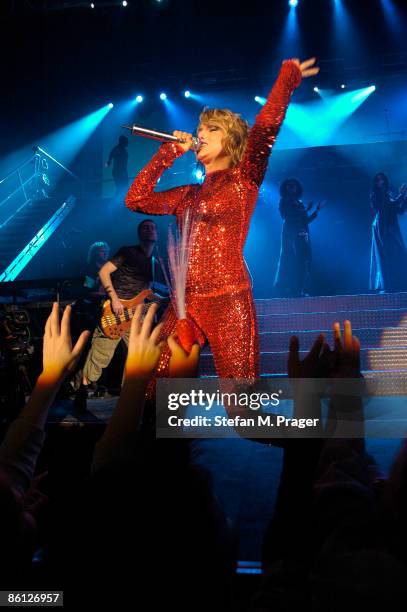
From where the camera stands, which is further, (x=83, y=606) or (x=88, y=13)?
(x=88, y=13)

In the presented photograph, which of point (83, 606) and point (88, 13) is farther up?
point (88, 13)

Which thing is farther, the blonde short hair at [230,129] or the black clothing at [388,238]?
the black clothing at [388,238]

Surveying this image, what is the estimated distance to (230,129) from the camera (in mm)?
2518

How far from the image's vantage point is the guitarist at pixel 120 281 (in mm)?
5172

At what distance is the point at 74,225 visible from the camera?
41.8 ft

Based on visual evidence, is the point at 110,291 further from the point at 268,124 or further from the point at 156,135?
the point at 268,124

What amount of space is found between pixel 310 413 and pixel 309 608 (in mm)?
787

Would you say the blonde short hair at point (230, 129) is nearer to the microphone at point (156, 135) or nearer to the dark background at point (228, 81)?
the microphone at point (156, 135)

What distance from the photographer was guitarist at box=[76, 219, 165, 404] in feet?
17.0

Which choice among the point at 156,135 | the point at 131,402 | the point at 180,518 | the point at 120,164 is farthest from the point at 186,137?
the point at 120,164

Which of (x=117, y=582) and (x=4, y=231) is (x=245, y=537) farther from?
(x=4, y=231)

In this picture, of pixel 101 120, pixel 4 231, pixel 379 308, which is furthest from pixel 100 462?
pixel 101 120

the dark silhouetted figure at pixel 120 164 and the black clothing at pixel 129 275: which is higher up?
the dark silhouetted figure at pixel 120 164

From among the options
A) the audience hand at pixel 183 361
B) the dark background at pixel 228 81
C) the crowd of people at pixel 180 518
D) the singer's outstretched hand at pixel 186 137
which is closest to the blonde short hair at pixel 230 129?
the singer's outstretched hand at pixel 186 137
